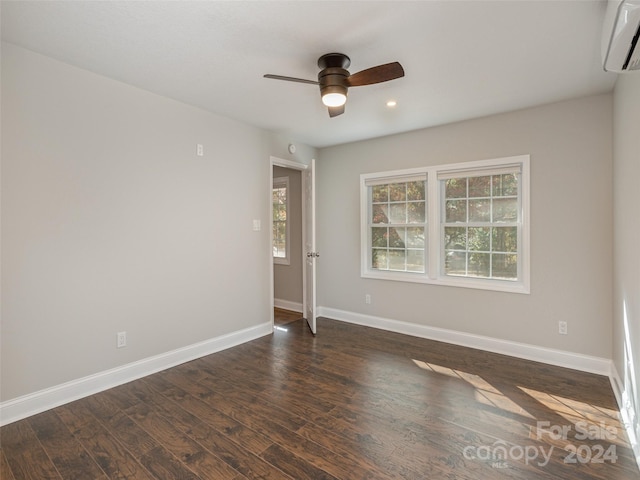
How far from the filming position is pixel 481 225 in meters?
3.77

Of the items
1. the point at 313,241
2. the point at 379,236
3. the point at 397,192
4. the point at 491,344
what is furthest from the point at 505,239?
the point at 313,241

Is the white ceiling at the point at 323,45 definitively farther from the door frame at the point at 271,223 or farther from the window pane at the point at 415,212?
the window pane at the point at 415,212

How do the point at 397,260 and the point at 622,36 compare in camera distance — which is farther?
the point at 397,260

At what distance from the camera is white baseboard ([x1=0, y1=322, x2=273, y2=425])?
2.35m

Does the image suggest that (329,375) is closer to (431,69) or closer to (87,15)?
(431,69)

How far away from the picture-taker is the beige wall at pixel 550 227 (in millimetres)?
3076

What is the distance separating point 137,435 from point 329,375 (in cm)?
154

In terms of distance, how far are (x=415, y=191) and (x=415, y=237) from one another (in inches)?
23.1

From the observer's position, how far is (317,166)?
201 inches

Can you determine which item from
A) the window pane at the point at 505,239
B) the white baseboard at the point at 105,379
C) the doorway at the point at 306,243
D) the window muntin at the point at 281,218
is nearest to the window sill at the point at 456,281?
the window pane at the point at 505,239

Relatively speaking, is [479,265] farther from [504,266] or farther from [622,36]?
[622,36]

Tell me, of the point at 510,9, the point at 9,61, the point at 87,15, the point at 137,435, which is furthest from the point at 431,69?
the point at 137,435

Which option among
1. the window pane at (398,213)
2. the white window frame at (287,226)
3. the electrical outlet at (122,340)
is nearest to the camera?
the electrical outlet at (122,340)

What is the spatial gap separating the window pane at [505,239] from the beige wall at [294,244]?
2.77 metres
